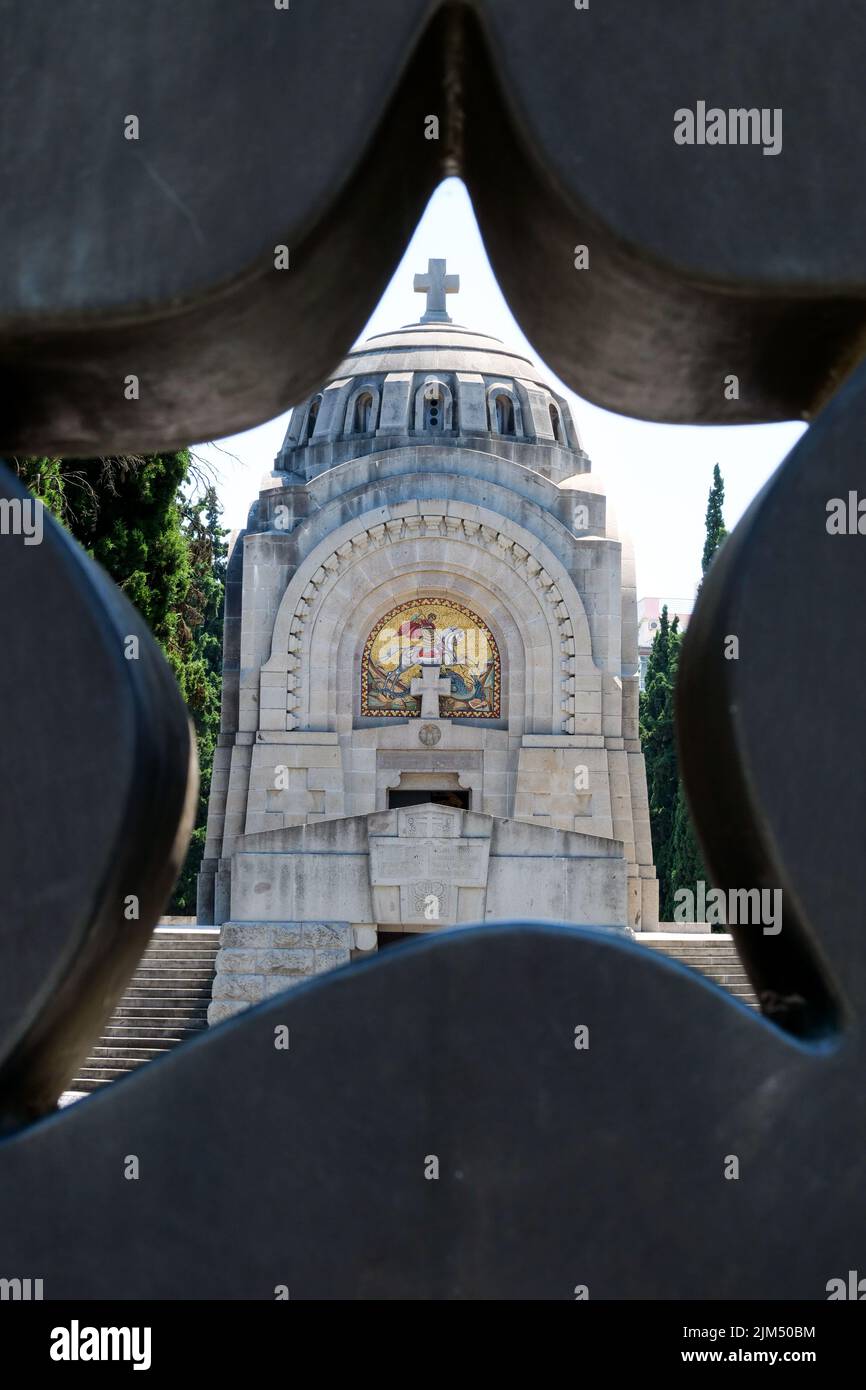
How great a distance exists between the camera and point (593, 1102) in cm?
307

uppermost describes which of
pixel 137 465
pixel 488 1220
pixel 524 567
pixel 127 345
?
pixel 524 567

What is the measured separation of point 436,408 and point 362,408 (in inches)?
59.3

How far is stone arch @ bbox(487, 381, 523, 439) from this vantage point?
97.6ft

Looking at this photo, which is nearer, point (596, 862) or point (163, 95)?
point (163, 95)

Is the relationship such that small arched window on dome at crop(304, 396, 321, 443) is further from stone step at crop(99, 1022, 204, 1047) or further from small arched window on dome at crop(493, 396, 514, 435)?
stone step at crop(99, 1022, 204, 1047)

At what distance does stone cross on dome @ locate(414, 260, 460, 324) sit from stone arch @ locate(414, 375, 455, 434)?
11.0ft

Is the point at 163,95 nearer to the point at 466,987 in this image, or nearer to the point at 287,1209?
the point at 466,987

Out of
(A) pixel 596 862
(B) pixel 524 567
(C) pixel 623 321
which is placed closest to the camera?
(C) pixel 623 321

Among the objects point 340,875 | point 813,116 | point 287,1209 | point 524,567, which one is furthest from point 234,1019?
point 524,567

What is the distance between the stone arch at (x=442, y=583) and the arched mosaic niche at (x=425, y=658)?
15.0 inches

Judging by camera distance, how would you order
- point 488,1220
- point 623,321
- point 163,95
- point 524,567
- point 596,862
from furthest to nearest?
point 524,567, point 596,862, point 623,321, point 163,95, point 488,1220

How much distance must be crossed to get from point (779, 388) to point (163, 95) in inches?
60.9

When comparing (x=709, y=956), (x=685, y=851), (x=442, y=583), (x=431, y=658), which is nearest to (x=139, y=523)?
(x=709, y=956)

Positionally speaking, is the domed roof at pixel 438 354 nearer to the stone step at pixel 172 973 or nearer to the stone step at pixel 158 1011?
the stone step at pixel 172 973
